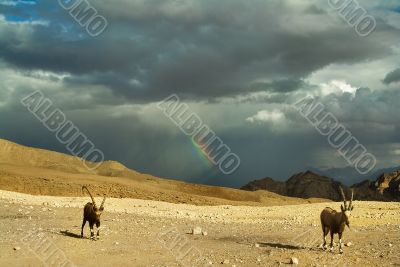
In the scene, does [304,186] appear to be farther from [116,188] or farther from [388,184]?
[116,188]

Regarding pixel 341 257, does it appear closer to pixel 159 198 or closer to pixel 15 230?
pixel 15 230

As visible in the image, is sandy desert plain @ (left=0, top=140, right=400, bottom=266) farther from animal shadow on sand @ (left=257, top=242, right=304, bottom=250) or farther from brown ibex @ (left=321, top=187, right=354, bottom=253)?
brown ibex @ (left=321, top=187, right=354, bottom=253)

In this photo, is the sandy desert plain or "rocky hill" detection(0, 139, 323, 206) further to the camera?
"rocky hill" detection(0, 139, 323, 206)

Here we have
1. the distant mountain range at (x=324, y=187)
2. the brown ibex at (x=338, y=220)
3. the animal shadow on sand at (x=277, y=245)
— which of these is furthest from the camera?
the distant mountain range at (x=324, y=187)

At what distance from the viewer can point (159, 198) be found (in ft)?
177

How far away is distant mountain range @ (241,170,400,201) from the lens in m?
97.3

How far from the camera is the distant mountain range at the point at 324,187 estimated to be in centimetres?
9731

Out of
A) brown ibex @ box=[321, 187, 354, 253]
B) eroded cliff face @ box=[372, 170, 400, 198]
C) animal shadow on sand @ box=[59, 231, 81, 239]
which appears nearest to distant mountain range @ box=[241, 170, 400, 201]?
eroded cliff face @ box=[372, 170, 400, 198]

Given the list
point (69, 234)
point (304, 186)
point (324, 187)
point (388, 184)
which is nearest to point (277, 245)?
point (69, 234)

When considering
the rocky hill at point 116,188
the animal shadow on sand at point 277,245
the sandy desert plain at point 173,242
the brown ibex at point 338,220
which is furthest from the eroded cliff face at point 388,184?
the brown ibex at point 338,220

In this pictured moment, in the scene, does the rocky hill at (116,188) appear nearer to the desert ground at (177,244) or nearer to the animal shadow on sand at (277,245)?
the desert ground at (177,244)

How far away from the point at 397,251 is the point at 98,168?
82.0 metres

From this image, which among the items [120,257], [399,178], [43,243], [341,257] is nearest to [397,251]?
[341,257]

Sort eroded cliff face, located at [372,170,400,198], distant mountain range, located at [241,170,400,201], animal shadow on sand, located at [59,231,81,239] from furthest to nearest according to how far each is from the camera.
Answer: eroded cliff face, located at [372,170,400,198] → distant mountain range, located at [241,170,400,201] → animal shadow on sand, located at [59,231,81,239]
